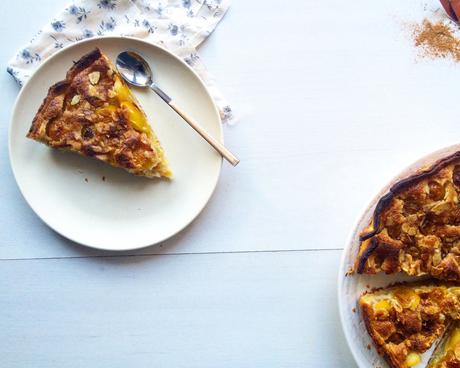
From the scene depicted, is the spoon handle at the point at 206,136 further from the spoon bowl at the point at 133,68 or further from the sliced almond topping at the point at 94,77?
the sliced almond topping at the point at 94,77

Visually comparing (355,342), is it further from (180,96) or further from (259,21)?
(259,21)

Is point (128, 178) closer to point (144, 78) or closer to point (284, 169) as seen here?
point (144, 78)

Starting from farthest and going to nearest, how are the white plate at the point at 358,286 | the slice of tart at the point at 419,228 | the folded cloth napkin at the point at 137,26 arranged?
the folded cloth napkin at the point at 137,26 < the white plate at the point at 358,286 < the slice of tart at the point at 419,228

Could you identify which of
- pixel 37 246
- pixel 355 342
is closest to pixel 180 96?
pixel 37 246

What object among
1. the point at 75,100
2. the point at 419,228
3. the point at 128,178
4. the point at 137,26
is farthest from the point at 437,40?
the point at 75,100

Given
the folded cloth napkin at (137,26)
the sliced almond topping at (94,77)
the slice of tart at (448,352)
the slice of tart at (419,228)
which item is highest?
the folded cloth napkin at (137,26)

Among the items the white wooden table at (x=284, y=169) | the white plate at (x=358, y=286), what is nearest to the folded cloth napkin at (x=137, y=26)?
the white wooden table at (x=284, y=169)
